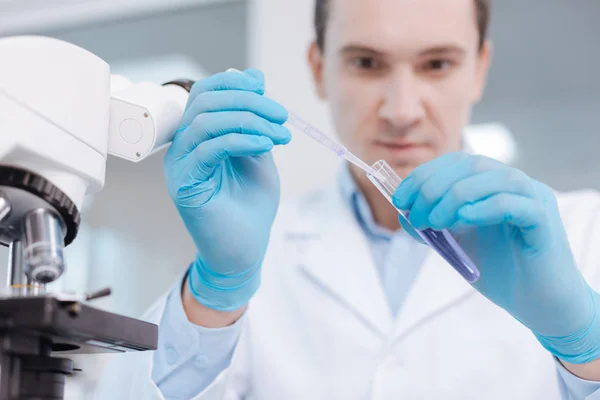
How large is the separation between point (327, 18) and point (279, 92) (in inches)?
22.8

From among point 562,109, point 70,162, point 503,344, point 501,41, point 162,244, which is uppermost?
point 501,41

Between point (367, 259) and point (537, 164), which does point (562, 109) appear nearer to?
point (537, 164)

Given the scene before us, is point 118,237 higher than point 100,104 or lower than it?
higher

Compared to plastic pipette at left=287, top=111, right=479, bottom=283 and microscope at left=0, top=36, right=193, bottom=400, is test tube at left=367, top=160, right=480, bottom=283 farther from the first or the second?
microscope at left=0, top=36, right=193, bottom=400

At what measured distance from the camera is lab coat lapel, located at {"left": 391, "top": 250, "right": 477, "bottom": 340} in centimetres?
118

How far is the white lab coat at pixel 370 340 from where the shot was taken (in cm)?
113

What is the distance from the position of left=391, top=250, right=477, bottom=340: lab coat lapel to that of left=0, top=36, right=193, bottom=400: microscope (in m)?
0.58

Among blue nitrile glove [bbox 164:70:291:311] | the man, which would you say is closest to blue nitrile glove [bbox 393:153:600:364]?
the man

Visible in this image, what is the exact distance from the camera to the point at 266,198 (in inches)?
38.5

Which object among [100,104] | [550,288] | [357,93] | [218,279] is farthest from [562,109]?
[100,104]

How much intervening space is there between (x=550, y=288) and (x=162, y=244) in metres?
1.66

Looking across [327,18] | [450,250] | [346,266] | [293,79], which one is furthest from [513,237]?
[293,79]

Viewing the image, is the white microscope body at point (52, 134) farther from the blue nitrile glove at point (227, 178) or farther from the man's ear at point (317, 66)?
the man's ear at point (317, 66)

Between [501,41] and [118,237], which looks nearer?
[501,41]
